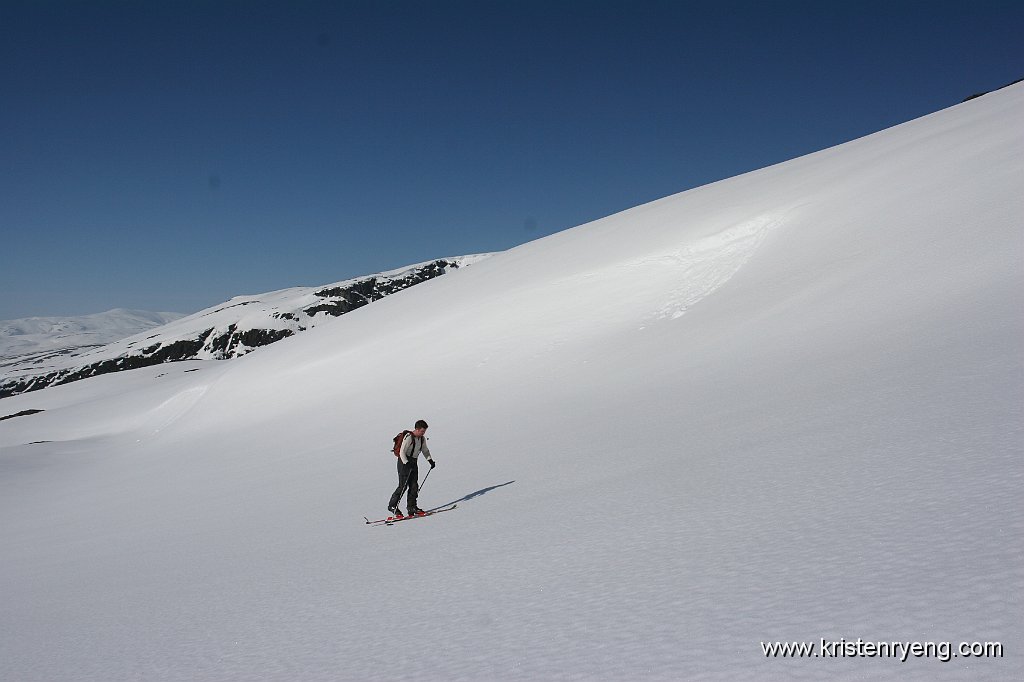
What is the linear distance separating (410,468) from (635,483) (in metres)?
3.98

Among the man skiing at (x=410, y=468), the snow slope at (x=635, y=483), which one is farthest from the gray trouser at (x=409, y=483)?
the snow slope at (x=635, y=483)

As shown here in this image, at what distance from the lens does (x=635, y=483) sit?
8.58 metres

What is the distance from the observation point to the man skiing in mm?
A: 10344

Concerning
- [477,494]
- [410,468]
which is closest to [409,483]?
[410,468]

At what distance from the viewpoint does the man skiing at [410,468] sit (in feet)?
33.9

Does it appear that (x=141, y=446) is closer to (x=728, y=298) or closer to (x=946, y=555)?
(x=728, y=298)

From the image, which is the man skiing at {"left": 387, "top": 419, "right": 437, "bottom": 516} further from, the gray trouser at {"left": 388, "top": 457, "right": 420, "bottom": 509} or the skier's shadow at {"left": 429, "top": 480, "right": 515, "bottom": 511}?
the skier's shadow at {"left": 429, "top": 480, "right": 515, "bottom": 511}

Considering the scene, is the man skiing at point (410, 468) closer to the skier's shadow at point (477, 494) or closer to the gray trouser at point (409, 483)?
the gray trouser at point (409, 483)

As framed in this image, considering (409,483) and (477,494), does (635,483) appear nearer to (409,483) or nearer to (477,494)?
(477,494)

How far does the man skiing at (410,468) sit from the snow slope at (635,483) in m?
0.49

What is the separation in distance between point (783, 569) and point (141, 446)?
29264 millimetres

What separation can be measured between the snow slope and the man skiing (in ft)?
1.59

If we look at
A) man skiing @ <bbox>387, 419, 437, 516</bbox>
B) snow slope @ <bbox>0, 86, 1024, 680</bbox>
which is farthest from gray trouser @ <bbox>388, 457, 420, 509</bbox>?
snow slope @ <bbox>0, 86, 1024, 680</bbox>

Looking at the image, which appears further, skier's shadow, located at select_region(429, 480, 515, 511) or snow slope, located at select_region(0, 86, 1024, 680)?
skier's shadow, located at select_region(429, 480, 515, 511)
